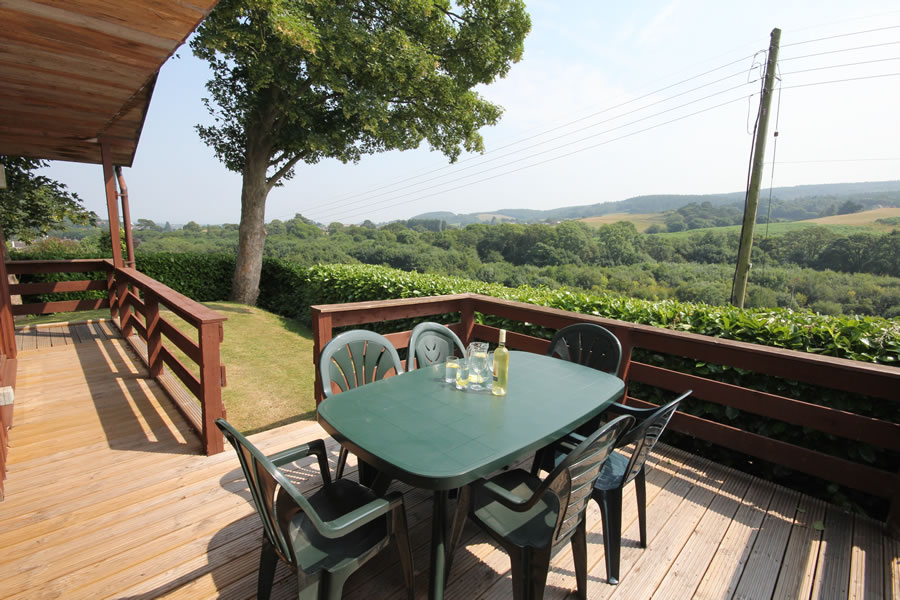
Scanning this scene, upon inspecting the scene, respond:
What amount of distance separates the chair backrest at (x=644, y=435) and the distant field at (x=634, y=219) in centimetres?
1779

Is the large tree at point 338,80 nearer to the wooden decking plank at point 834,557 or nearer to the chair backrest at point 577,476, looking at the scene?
the chair backrest at point 577,476

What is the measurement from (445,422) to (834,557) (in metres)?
1.91

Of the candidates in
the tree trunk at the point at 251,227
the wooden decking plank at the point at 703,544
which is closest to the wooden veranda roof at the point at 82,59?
the wooden decking plank at the point at 703,544

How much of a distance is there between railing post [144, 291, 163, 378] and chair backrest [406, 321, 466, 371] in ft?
7.42

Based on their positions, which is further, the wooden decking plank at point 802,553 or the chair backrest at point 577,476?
the wooden decking plank at point 802,553

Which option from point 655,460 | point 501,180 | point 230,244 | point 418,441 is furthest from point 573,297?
point 501,180

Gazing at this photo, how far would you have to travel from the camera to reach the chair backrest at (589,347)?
7.64 feet

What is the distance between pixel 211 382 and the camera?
93.0 inches

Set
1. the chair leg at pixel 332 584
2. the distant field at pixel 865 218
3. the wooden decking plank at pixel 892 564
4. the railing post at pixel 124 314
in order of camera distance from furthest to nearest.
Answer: the distant field at pixel 865 218 < the railing post at pixel 124 314 < the wooden decking plank at pixel 892 564 < the chair leg at pixel 332 584

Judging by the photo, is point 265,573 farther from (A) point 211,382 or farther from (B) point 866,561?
(B) point 866,561

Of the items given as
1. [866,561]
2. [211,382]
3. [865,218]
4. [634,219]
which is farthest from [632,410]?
[634,219]

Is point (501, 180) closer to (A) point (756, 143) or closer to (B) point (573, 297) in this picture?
(A) point (756, 143)

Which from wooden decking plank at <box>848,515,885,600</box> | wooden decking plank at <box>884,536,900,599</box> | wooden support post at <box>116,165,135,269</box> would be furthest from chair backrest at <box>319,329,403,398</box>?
wooden support post at <box>116,165,135,269</box>

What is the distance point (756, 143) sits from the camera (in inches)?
216
